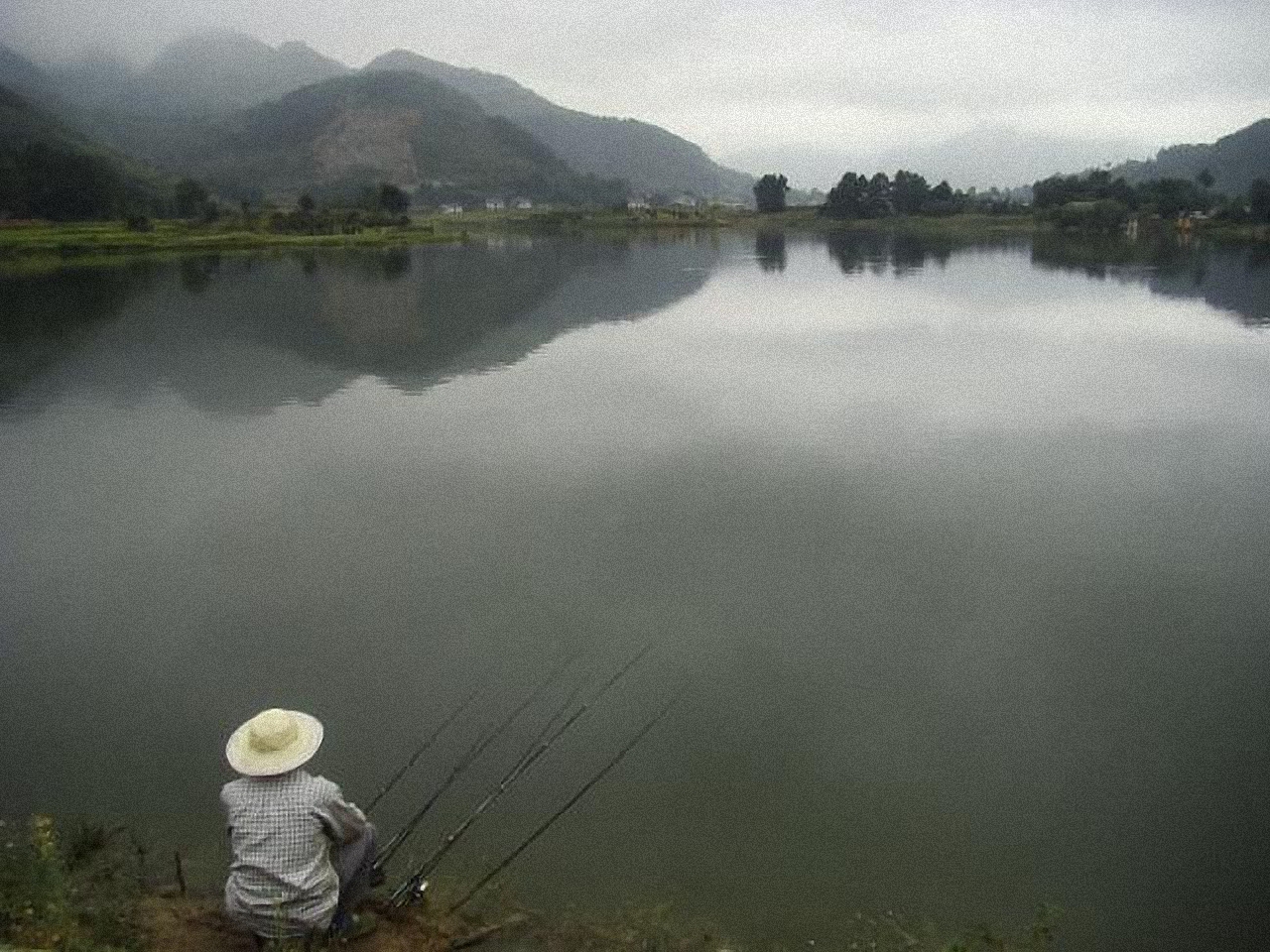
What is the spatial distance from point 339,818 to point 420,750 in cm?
287

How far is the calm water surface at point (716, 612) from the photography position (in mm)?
7160

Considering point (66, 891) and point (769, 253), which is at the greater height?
point (769, 253)

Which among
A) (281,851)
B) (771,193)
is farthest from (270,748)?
(771,193)

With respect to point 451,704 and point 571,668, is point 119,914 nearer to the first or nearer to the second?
point 451,704

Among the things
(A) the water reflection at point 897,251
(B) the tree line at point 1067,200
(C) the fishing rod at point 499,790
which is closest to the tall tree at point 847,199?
(B) the tree line at point 1067,200

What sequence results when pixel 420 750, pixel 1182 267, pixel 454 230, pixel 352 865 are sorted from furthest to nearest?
pixel 454 230 → pixel 1182 267 → pixel 420 750 → pixel 352 865

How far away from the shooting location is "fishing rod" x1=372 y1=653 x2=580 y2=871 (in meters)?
6.61

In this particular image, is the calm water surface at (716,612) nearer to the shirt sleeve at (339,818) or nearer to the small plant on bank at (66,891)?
the small plant on bank at (66,891)

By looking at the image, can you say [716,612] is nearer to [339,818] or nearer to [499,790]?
[499,790]

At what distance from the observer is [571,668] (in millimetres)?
9516

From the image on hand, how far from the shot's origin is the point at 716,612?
10.8 m

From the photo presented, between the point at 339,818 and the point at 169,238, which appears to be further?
the point at 169,238

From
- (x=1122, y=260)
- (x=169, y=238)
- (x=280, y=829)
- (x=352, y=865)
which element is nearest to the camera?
(x=280, y=829)

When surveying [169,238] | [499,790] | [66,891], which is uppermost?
[169,238]
